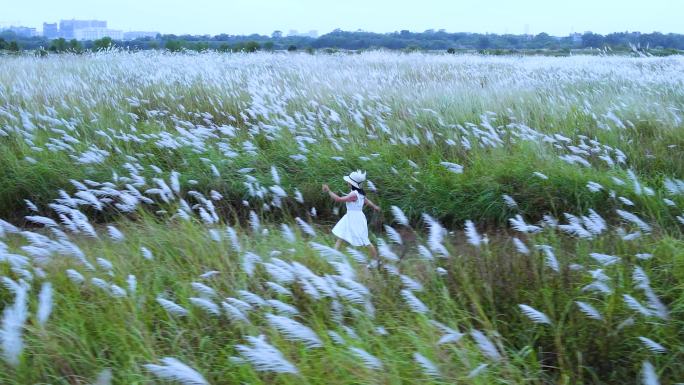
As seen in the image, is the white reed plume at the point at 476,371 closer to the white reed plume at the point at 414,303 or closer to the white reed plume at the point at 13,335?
the white reed plume at the point at 414,303

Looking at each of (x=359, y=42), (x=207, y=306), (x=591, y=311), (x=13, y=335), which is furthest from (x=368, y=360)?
(x=359, y=42)

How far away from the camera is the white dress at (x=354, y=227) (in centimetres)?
405

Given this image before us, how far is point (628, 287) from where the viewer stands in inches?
113

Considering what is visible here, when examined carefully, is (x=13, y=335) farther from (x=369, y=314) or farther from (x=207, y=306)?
(x=369, y=314)

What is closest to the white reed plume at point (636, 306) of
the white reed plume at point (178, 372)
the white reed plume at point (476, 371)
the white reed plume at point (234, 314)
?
the white reed plume at point (476, 371)

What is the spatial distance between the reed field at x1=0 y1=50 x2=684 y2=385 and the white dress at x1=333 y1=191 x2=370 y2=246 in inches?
7.1

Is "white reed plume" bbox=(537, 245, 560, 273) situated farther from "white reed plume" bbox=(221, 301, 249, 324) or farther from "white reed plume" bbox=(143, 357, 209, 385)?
"white reed plume" bbox=(143, 357, 209, 385)

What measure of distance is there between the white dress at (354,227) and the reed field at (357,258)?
0.18 m

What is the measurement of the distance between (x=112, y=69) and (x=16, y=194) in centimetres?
766

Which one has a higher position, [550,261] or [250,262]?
[550,261]

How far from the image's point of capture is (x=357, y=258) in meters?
3.12

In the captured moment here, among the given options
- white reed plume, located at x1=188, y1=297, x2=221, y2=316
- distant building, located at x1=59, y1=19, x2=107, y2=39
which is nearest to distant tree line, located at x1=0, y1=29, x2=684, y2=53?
distant building, located at x1=59, y1=19, x2=107, y2=39

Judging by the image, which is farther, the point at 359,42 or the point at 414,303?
the point at 359,42

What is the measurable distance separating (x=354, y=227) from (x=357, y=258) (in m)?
1.09
